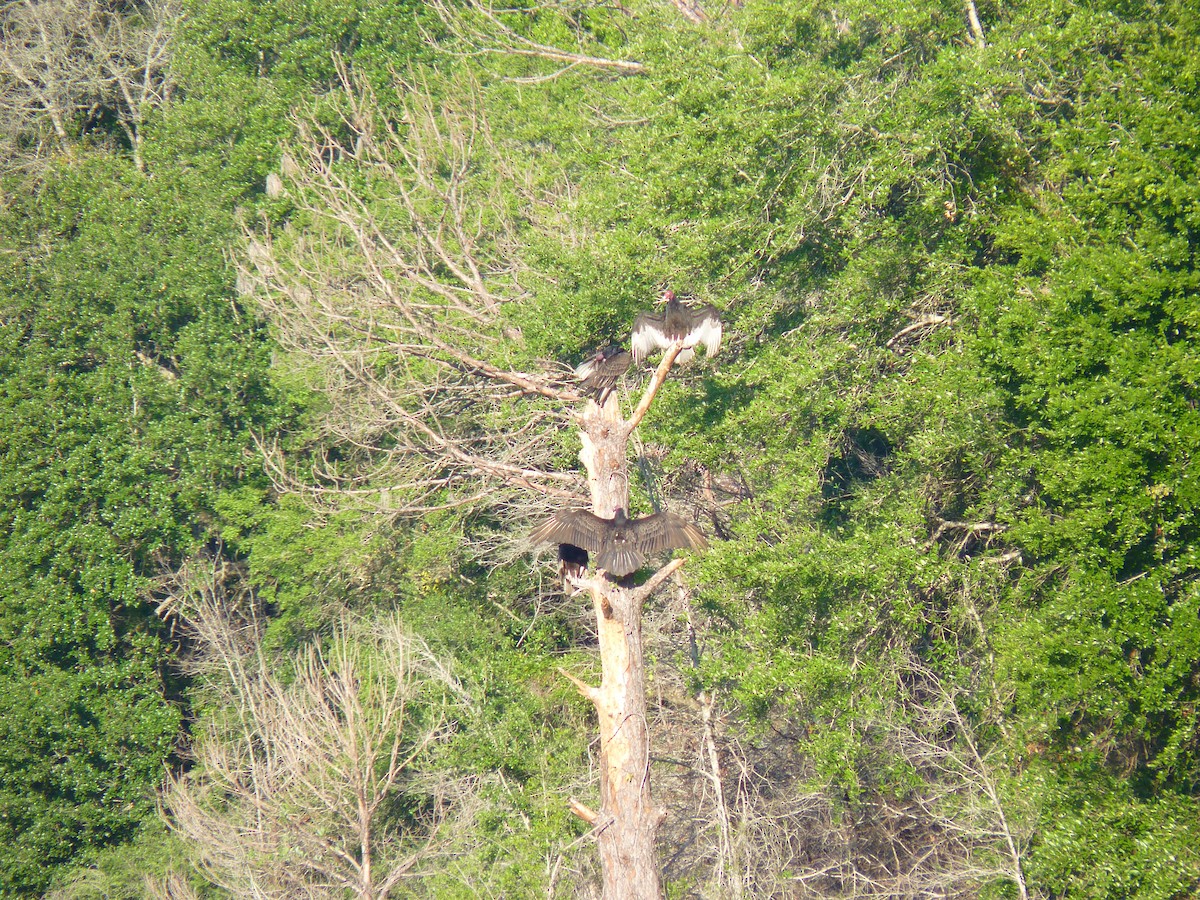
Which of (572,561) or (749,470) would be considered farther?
(749,470)

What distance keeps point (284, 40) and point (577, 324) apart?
37.0 feet

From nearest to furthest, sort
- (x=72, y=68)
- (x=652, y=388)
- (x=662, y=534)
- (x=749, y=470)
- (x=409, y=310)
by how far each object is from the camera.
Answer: (x=662, y=534)
(x=652, y=388)
(x=749, y=470)
(x=409, y=310)
(x=72, y=68)

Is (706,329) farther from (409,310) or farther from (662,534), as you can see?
(409,310)

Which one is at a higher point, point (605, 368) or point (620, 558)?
point (605, 368)

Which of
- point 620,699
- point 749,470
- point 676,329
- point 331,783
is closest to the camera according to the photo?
point 620,699

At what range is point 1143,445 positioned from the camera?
315 inches

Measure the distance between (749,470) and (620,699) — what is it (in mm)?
3181

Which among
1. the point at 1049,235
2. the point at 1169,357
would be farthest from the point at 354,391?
the point at 1169,357

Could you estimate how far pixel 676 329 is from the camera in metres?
8.51

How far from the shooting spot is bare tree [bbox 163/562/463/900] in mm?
11023

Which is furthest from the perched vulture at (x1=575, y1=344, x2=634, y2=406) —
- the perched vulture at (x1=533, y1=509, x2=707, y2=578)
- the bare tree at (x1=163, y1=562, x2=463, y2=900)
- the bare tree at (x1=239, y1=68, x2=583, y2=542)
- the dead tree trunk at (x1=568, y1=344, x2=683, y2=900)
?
the bare tree at (x1=163, y1=562, x2=463, y2=900)

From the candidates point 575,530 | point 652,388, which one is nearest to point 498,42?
point 652,388

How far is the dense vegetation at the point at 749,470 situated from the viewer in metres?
8.34

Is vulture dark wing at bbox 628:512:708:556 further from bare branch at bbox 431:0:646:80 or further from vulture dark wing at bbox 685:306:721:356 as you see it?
bare branch at bbox 431:0:646:80
